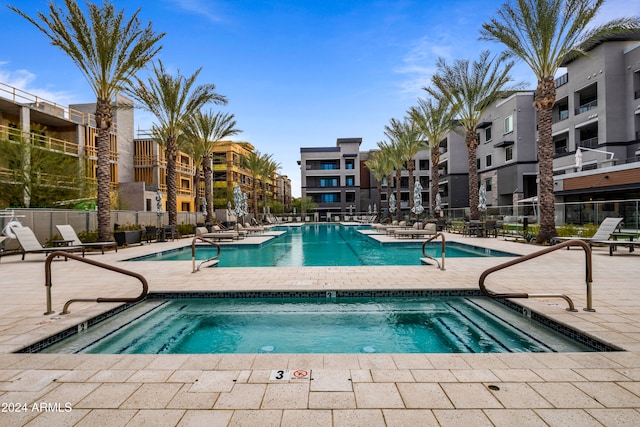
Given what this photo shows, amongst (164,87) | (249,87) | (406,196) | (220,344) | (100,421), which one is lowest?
(220,344)

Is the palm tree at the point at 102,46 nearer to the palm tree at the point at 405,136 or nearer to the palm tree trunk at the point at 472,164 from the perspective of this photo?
the palm tree trunk at the point at 472,164

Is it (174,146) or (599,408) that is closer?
(599,408)

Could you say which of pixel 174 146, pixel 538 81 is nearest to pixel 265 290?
pixel 538 81

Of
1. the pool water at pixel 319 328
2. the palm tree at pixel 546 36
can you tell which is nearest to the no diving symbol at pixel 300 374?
the pool water at pixel 319 328

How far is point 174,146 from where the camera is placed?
21516 millimetres

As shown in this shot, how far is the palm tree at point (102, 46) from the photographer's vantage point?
13719 mm

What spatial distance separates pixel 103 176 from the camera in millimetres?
15484

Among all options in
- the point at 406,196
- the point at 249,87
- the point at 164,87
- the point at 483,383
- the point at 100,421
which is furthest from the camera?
the point at 406,196

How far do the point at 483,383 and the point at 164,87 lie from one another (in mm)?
21768

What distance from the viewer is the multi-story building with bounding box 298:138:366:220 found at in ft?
221

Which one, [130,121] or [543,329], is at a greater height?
[130,121]

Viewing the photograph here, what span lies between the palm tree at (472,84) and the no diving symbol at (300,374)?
2060 centimetres

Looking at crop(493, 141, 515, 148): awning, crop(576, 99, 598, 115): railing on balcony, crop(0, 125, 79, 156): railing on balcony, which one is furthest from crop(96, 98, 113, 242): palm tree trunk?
crop(493, 141, 515, 148): awning

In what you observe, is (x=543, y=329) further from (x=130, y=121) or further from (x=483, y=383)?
(x=130, y=121)
